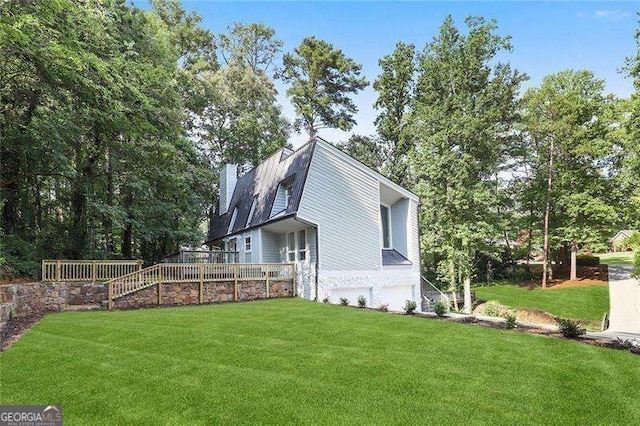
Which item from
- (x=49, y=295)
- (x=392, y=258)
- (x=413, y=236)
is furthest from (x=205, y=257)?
(x=413, y=236)

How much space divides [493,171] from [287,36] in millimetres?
22702

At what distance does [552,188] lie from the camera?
1059 inches

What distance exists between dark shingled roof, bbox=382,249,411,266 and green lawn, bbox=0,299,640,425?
9531 millimetres

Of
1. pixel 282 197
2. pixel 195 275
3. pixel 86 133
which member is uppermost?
pixel 86 133

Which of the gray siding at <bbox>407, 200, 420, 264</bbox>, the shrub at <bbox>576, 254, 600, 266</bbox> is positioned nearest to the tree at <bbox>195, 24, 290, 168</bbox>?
the gray siding at <bbox>407, 200, 420, 264</bbox>

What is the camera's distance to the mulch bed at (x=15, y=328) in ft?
23.7

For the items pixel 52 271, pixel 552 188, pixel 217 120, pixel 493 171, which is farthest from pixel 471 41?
pixel 52 271

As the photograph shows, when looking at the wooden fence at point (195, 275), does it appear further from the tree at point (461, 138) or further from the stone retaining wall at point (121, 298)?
the tree at point (461, 138)

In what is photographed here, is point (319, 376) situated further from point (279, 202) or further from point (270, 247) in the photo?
point (270, 247)

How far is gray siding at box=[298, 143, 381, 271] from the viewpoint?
15.4 m

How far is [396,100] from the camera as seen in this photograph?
31.0 meters

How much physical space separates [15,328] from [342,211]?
38.1ft

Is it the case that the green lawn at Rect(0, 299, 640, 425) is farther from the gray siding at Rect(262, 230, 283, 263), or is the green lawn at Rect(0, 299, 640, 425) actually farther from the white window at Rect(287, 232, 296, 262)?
the gray siding at Rect(262, 230, 283, 263)

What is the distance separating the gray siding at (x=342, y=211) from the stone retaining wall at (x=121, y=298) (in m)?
2.64
